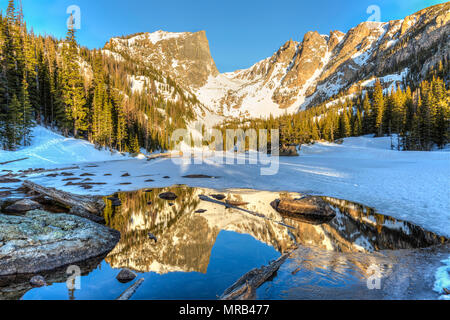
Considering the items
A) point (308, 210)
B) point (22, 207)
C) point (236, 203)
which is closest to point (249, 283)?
point (308, 210)

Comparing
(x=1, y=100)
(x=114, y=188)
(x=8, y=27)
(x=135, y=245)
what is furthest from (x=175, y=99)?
(x=135, y=245)

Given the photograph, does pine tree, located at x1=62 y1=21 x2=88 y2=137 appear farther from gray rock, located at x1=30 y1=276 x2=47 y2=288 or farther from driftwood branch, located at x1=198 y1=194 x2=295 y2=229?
gray rock, located at x1=30 y1=276 x2=47 y2=288

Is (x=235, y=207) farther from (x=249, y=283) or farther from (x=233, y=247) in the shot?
(x=249, y=283)

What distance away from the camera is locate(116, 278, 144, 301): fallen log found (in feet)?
12.1

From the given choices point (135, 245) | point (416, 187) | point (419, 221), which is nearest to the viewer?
point (135, 245)

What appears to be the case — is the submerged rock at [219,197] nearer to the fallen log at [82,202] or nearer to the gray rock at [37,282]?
the fallen log at [82,202]

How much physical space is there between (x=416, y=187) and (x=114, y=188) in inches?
784

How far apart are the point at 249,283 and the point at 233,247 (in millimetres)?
2676

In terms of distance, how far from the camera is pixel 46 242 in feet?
18.1

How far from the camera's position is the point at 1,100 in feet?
113

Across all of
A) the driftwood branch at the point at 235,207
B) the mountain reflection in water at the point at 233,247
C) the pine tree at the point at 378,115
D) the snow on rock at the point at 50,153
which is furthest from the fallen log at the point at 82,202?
the pine tree at the point at 378,115

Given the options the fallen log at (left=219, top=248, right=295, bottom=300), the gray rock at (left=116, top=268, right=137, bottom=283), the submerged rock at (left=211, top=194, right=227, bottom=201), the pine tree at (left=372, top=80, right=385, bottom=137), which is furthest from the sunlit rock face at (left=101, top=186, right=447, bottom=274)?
the pine tree at (left=372, top=80, right=385, bottom=137)

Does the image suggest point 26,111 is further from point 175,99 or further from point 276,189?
point 175,99

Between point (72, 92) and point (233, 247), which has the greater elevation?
point (72, 92)
